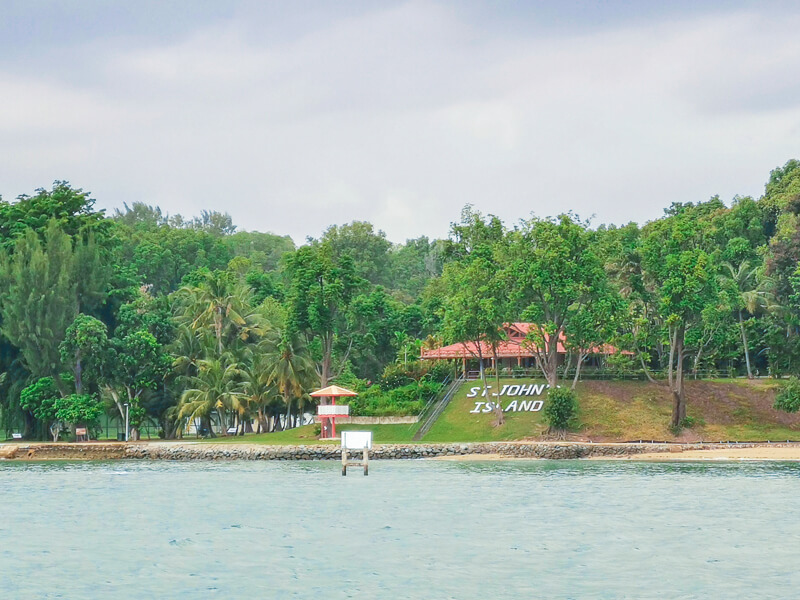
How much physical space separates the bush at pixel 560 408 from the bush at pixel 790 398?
528 inches

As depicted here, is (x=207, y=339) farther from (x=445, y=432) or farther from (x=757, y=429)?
(x=757, y=429)

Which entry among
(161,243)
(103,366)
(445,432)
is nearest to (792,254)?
(445,432)

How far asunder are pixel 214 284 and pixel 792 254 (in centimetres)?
4562

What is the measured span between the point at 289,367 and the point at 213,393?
241 inches

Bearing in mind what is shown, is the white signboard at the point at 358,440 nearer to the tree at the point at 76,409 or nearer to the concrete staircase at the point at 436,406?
the concrete staircase at the point at 436,406

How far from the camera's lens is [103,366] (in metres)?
86.2

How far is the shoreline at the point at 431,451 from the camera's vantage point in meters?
69.9

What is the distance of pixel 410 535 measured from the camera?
36.5 metres

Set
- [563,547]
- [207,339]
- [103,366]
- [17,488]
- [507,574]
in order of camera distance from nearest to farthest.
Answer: [507,574], [563,547], [17,488], [103,366], [207,339]

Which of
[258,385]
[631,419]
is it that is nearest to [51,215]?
[258,385]

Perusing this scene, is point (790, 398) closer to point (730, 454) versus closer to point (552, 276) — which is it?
point (730, 454)

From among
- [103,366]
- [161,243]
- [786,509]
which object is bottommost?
[786,509]

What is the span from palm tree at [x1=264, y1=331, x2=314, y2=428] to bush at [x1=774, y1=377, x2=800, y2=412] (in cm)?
3497

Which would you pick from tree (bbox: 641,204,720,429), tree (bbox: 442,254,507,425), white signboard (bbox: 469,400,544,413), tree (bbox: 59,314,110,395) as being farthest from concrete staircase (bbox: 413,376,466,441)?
tree (bbox: 59,314,110,395)
